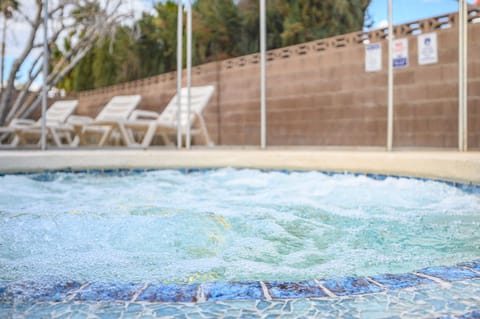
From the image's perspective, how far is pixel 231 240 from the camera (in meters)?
1.85

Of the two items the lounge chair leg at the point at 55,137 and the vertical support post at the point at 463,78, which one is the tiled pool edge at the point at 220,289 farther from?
the lounge chair leg at the point at 55,137

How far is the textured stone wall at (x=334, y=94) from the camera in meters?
4.76

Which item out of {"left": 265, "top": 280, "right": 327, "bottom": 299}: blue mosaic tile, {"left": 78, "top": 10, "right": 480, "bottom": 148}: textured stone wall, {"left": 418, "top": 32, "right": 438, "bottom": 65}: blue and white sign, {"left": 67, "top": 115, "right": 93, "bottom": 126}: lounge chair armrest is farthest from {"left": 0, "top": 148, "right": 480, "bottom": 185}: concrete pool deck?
{"left": 67, "top": 115, "right": 93, "bottom": 126}: lounge chair armrest

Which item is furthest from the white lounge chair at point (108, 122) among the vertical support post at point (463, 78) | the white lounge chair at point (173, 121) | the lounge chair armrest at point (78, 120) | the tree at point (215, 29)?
the vertical support post at point (463, 78)

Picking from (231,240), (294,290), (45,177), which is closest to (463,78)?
(231,240)

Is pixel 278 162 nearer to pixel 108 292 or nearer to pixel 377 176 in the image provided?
pixel 377 176

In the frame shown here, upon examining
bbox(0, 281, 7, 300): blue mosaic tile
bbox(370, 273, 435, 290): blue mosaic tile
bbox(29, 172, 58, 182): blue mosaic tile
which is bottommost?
bbox(0, 281, 7, 300): blue mosaic tile

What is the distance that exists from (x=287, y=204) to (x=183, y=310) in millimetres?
1789

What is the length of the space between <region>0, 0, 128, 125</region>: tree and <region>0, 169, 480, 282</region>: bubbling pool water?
4.22 m

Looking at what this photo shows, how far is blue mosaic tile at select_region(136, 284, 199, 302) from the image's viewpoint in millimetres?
909

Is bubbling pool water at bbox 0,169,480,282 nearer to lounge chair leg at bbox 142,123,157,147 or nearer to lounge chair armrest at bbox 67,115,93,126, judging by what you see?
lounge chair leg at bbox 142,123,157,147

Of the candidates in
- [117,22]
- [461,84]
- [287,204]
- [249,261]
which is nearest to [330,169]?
[287,204]

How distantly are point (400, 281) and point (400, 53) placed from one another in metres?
4.55

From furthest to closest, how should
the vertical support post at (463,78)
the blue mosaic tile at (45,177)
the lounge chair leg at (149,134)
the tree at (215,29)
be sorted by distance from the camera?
the tree at (215,29)
the lounge chair leg at (149,134)
the vertical support post at (463,78)
the blue mosaic tile at (45,177)
